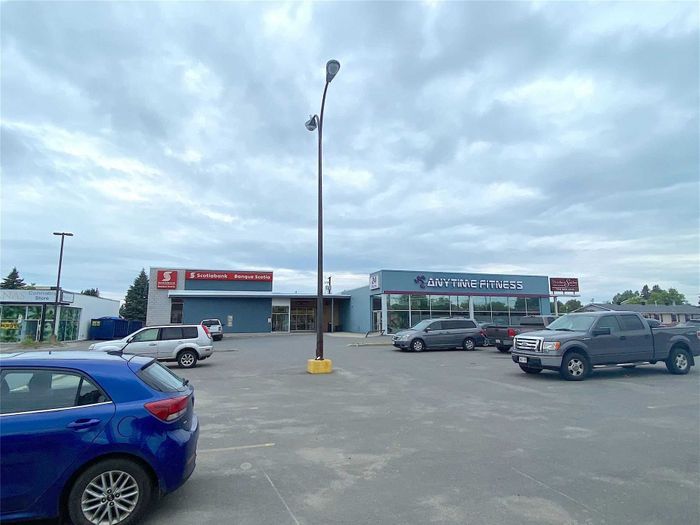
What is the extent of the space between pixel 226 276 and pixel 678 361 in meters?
41.8

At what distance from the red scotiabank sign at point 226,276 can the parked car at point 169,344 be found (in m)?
31.0

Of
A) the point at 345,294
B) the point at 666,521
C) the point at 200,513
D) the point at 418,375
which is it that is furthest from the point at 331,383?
the point at 345,294

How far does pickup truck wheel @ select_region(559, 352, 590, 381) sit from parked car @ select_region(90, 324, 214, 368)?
12.6 meters

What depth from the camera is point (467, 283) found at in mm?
42062

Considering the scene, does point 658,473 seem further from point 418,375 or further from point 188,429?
point 418,375

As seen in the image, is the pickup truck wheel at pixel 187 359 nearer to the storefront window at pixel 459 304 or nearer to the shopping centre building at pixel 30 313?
the shopping centre building at pixel 30 313

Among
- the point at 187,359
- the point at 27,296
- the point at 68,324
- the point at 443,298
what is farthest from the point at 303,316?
the point at 187,359

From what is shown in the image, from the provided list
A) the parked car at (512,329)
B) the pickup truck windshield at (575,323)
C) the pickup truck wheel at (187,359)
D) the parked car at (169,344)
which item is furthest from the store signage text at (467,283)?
the pickup truck windshield at (575,323)

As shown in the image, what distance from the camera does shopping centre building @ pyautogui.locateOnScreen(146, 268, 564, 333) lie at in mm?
40000

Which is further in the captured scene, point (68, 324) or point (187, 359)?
point (68, 324)

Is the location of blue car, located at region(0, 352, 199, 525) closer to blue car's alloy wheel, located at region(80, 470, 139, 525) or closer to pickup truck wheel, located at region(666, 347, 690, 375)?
blue car's alloy wheel, located at region(80, 470, 139, 525)

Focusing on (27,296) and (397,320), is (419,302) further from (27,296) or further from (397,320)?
(27,296)

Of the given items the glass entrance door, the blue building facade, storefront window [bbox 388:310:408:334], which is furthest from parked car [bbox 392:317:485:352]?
the glass entrance door

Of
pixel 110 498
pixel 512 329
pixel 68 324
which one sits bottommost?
pixel 110 498
